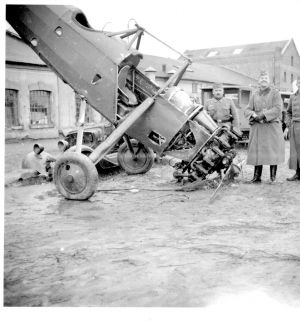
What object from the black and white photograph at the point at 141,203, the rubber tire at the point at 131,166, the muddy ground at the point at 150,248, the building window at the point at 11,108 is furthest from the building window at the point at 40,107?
the muddy ground at the point at 150,248

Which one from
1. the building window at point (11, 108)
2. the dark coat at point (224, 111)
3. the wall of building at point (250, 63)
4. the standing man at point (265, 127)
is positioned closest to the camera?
the standing man at point (265, 127)

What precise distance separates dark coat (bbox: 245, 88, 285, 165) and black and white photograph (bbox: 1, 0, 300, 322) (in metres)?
0.02

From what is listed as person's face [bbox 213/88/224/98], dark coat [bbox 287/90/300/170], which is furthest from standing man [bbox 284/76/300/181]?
person's face [bbox 213/88/224/98]

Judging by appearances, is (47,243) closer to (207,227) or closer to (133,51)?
(207,227)

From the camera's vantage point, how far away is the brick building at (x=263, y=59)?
35.5 meters

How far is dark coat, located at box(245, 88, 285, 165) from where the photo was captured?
6.99 metres

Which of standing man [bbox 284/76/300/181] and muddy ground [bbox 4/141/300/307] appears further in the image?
standing man [bbox 284/76/300/181]

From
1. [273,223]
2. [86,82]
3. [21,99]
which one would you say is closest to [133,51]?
[86,82]

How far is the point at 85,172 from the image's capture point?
18.1 feet

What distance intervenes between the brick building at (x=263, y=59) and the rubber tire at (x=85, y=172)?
98.0 feet

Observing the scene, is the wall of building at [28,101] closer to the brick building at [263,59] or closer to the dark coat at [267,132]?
the dark coat at [267,132]

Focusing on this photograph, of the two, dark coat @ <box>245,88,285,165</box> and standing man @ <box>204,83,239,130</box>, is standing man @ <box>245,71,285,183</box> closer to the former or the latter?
dark coat @ <box>245,88,285,165</box>

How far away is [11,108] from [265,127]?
42.5ft

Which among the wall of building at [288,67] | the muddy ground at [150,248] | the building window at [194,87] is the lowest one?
the muddy ground at [150,248]
